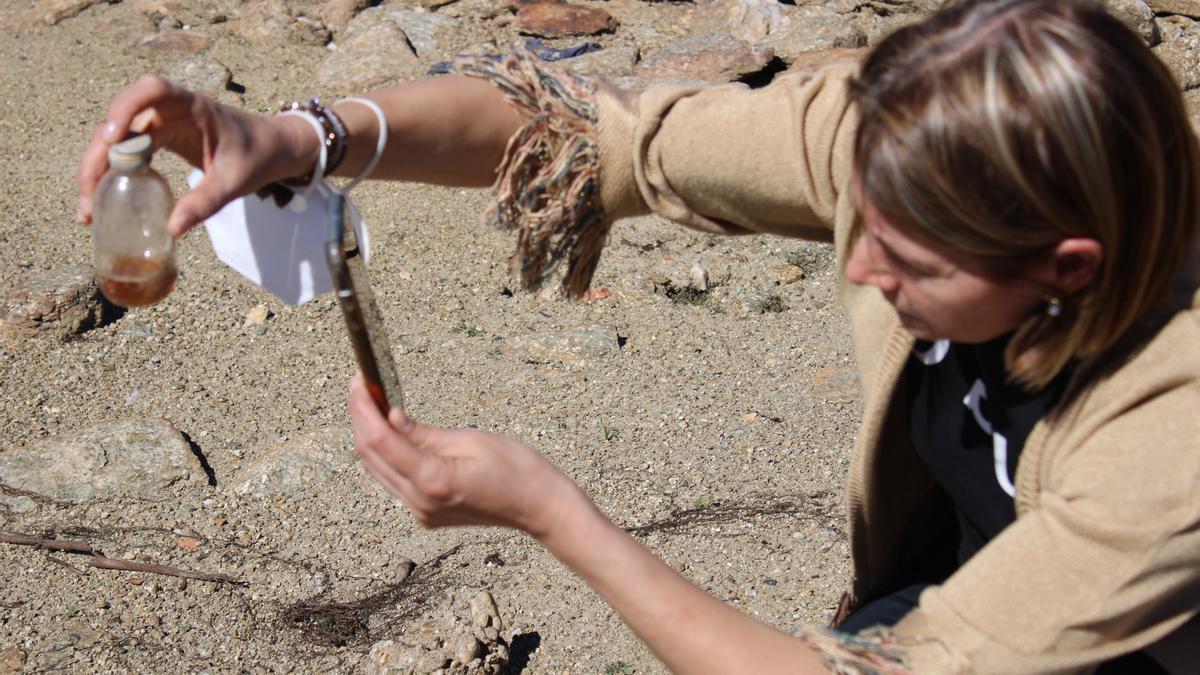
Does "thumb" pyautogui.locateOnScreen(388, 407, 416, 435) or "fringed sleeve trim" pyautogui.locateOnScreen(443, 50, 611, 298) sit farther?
"fringed sleeve trim" pyautogui.locateOnScreen(443, 50, 611, 298)

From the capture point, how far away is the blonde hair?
131cm

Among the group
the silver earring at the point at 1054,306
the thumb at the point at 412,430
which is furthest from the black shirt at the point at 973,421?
the thumb at the point at 412,430

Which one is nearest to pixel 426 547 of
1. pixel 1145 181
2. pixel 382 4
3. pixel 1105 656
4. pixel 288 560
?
pixel 288 560

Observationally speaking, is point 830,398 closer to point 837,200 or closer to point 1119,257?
point 837,200

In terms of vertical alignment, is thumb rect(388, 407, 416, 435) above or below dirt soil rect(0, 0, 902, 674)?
above

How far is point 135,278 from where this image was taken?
1850mm

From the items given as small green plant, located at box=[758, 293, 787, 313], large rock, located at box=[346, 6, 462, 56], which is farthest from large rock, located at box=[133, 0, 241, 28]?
small green plant, located at box=[758, 293, 787, 313]

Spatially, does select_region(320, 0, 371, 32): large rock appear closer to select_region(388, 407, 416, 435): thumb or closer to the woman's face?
select_region(388, 407, 416, 435): thumb

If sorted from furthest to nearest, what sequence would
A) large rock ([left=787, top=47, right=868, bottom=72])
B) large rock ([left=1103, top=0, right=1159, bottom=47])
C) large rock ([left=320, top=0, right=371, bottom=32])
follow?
large rock ([left=320, top=0, right=371, bottom=32])
large rock ([left=1103, top=0, right=1159, bottom=47])
large rock ([left=787, top=47, right=868, bottom=72])

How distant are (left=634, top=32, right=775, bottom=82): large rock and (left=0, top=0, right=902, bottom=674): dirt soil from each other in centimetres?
95

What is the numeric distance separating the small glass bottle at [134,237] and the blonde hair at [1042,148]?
94cm

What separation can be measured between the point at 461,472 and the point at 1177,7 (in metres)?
5.63

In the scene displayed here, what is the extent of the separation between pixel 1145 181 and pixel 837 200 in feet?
1.78

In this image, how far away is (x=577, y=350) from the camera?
3.82 metres
